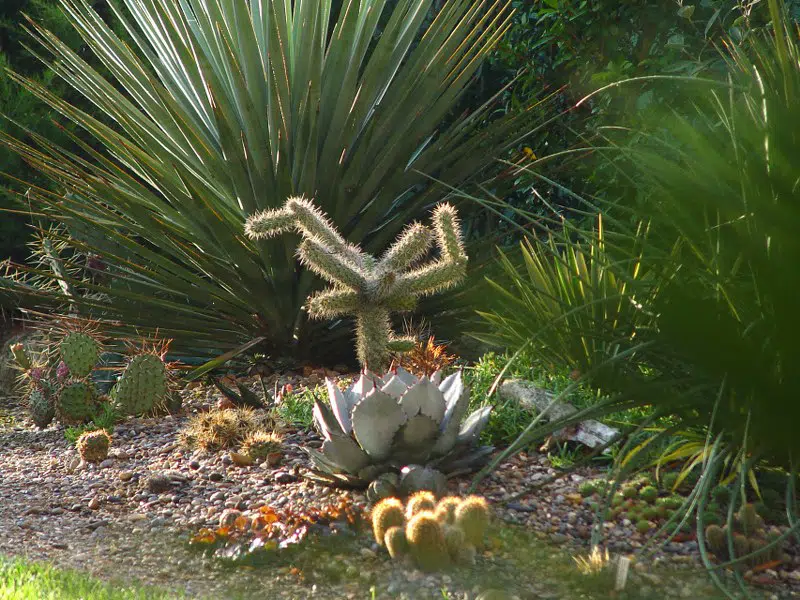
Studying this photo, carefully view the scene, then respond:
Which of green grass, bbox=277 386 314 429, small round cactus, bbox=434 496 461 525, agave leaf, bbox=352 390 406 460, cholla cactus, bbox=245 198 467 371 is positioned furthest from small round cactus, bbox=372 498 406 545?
cholla cactus, bbox=245 198 467 371

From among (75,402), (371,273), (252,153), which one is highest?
(252,153)

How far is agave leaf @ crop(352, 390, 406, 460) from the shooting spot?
2.77 meters

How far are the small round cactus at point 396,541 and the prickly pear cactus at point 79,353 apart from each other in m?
2.76

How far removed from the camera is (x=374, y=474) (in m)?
2.86

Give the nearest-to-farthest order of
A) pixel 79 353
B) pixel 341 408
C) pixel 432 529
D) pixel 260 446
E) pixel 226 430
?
1. pixel 432 529
2. pixel 341 408
3. pixel 260 446
4. pixel 226 430
5. pixel 79 353

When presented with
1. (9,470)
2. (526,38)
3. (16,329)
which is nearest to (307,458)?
(9,470)

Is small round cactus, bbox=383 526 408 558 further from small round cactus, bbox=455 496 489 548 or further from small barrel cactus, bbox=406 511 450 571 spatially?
small round cactus, bbox=455 496 489 548

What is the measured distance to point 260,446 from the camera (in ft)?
10.9

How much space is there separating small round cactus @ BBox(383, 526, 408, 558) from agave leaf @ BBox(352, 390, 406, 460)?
47cm

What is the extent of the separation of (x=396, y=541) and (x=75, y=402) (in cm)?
266

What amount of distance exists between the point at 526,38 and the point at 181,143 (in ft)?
7.93

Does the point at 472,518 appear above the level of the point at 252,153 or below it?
below

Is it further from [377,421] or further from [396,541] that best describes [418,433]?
[396,541]

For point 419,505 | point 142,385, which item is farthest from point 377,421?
point 142,385
